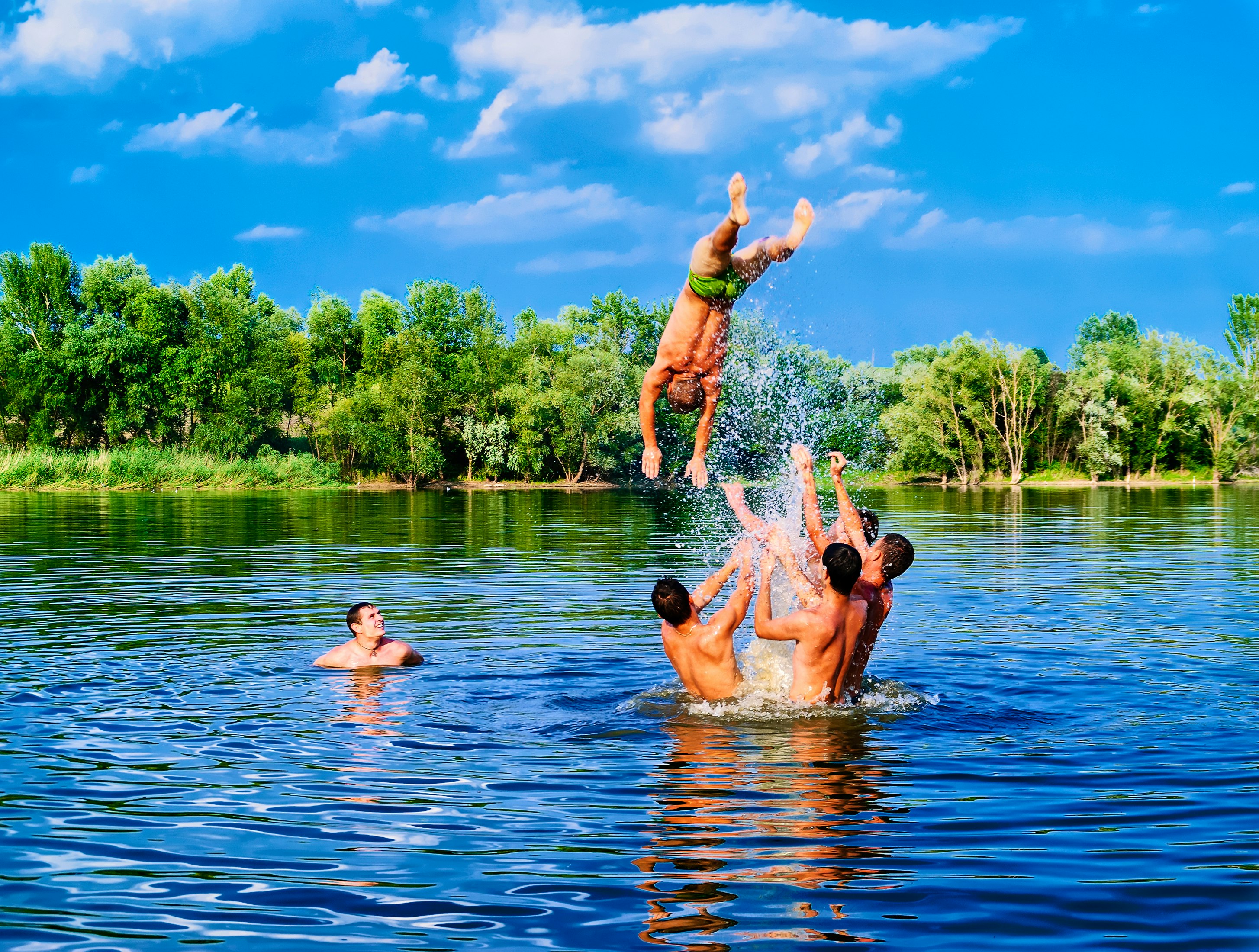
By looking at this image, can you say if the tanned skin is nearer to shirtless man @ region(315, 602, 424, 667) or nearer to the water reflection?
the water reflection

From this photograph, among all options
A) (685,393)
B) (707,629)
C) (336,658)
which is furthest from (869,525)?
(336,658)

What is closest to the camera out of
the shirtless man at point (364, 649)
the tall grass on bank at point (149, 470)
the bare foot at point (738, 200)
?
the bare foot at point (738, 200)

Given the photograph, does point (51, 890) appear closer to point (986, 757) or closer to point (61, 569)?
point (986, 757)

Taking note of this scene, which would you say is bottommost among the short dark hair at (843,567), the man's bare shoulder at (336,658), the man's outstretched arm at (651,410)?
the man's bare shoulder at (336,658)

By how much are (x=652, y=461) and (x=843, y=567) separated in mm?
2368

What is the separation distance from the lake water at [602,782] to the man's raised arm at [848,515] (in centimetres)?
157

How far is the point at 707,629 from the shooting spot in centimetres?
1041

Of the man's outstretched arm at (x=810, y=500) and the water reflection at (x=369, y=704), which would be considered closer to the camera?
the water reflection at (x=369, y=704)

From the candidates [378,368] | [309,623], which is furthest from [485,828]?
[378,368]

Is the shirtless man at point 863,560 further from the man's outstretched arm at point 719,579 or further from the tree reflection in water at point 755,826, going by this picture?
the man's outstretched arm at point 719,579

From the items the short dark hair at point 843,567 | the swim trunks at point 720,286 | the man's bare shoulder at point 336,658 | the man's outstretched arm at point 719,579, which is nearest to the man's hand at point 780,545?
the man's outstretched arm at point 719,579

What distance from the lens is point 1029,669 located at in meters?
12.6

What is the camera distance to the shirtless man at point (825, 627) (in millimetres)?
9711

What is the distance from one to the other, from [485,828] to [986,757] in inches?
165
